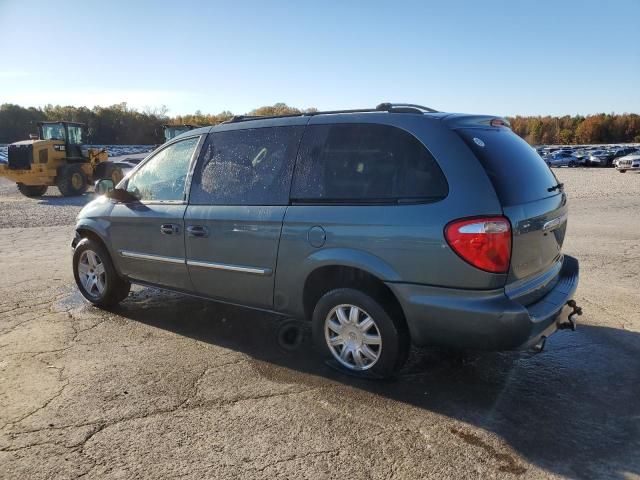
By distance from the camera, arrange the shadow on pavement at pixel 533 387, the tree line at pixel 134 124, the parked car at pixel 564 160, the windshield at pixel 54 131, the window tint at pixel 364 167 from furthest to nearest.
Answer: the tree line at pixel 134 124 → the parked car at pixel 564 160 → the windshield at pixel 54 131 → the window tint at pixel 364 167 → the shadow on pavement at pixel 533 387

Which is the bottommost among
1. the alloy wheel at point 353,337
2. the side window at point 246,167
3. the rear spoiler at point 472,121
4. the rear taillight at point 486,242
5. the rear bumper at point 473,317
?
the alloy wheel at point 353,337

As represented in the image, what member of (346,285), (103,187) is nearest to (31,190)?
(103,187)

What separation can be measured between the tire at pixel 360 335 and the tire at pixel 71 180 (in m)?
18.2

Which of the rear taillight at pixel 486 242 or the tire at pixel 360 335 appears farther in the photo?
the tire at pixel 360 335

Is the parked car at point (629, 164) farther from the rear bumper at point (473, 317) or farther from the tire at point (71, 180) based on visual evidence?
the rear bumper at point (473, 317)

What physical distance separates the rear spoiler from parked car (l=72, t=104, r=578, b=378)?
0.02 m

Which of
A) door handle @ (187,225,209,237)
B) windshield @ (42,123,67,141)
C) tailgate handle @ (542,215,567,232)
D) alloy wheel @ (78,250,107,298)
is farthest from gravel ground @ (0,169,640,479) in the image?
windshield @ (42,123,67,141)

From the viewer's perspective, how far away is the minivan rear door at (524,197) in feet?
10.3

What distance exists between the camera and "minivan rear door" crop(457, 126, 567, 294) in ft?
10.3

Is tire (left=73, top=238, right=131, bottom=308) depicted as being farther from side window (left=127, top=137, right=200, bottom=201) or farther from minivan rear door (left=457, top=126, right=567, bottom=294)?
minivan rear door (left=457, top=126, right=567, bottom=294)

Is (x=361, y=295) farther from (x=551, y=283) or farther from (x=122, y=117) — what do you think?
(x=122, y=117)

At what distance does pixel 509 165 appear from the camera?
3.36 m

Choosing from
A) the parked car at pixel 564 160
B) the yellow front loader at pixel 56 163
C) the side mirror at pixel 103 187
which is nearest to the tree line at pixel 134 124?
the parked car at pixel 564 160

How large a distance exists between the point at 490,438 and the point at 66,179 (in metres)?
19.5
